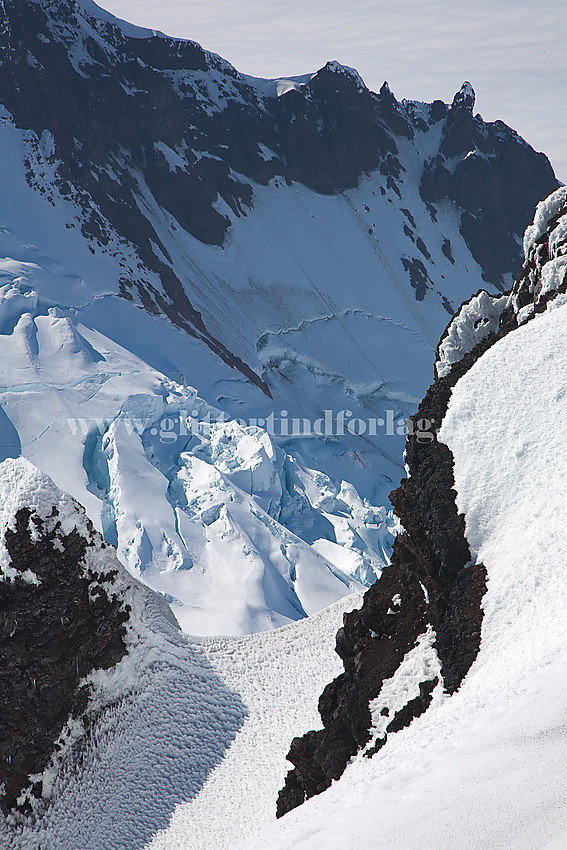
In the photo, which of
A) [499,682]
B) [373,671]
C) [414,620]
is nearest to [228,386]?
[414,620]

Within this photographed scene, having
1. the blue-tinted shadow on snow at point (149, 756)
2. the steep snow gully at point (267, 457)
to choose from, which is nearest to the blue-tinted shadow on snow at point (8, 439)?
the steep snow gully at point (267, 457)

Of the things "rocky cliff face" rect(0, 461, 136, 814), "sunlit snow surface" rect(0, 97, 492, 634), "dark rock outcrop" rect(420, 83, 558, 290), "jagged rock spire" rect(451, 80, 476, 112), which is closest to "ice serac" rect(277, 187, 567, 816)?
"rocky cliff face" rect(0, 461, 136, 814)

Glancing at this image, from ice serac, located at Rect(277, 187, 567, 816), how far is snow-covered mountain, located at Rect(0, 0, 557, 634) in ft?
69.2

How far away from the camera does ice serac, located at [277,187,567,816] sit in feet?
49.1

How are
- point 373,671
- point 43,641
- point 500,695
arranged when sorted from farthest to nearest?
1. point 43,641
2. point 373,671
3. point 500,695

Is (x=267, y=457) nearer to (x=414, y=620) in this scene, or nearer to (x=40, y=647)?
(x=40, y=647)

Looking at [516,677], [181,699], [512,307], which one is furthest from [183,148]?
[516,677]

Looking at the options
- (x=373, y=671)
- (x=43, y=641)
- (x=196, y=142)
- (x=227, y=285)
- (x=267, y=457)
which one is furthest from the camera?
(x=196, y=142)

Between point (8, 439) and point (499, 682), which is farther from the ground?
point (499, 682)

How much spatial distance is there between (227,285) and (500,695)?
6664cm

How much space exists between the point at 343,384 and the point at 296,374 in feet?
15.0

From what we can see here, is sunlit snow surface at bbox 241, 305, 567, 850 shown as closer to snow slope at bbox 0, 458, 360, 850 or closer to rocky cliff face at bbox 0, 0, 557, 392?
snow slope at bbox 0, 458, 360, 850

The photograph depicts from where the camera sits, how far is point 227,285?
76.0 metres

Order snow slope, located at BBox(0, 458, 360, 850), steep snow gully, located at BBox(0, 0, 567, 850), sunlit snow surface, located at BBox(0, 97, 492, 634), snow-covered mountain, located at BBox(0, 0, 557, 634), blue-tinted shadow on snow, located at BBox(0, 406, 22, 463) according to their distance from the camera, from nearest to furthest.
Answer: steep snow gully, located at BBox(0, 0, 567, 850)
snow slope, located at BBox(0, 458, 360, 850)
sunlit snow surface, located at BBox(0, 97, 492, 634)
blue-tinted shadow on snow, located at BBox(0, 406, 22, 463)
snow-covered mountain, located at BBox(0, 0, 557, 634)
